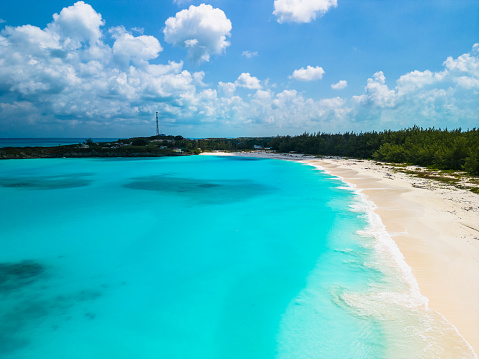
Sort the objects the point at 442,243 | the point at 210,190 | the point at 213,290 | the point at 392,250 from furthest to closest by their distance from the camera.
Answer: the point at 210,190 < the point at 442,243 < the point at 392,250 < the point at 213,290

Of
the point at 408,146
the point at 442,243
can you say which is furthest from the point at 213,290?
the point at 408,146

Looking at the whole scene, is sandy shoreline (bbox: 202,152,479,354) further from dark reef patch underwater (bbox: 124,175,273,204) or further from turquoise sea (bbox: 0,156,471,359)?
dark reef patch underwater (bbox: 124,175,273,204)

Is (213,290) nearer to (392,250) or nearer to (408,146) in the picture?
(392,250)

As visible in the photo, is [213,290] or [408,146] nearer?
[213,290]

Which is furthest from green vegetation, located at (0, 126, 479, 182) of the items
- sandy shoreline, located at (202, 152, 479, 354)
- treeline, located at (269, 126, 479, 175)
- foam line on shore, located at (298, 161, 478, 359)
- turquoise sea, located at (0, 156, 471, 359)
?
turquoise sea, located at (0, 156, 471, 359)

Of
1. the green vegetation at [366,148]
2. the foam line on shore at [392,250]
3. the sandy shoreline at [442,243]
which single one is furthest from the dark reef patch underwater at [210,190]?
the green vegetation at [366,148]

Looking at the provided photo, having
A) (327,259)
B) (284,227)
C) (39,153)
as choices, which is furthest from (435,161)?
(39,153)

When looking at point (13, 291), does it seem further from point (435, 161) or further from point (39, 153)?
point (39, 153)
